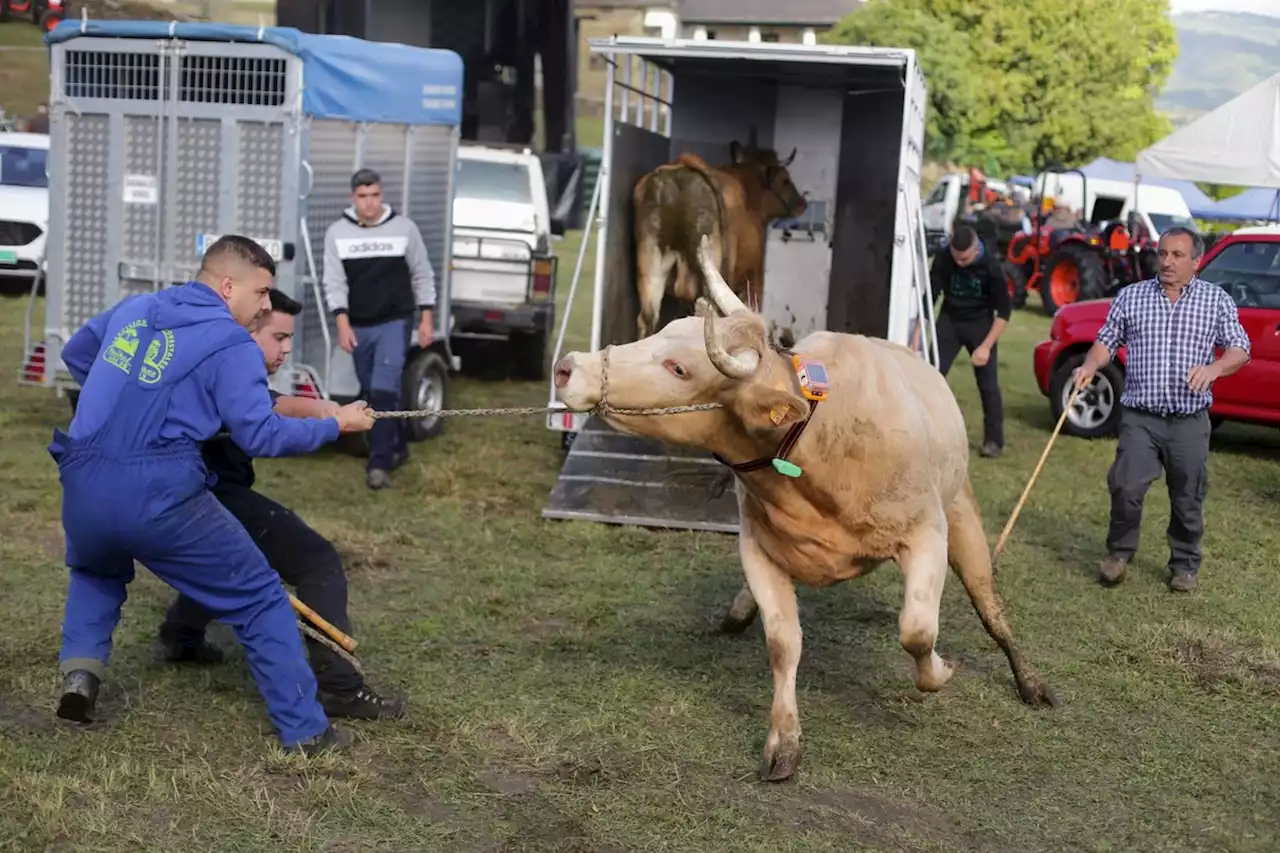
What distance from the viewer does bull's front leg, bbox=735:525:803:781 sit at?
193 inches

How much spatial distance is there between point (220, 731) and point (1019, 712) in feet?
10.1

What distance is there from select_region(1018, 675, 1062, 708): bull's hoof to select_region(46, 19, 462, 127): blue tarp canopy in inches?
235

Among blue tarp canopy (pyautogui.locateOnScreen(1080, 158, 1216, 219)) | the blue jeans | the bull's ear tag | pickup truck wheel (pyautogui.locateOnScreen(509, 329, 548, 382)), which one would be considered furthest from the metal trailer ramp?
blue tarp canopy (pyautogui.locateOnScreen(1080, 158, 1216, 219))

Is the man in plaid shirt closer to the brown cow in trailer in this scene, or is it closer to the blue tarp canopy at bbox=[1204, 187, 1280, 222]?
the brown cow in trailer

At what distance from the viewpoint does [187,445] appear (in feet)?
14.8

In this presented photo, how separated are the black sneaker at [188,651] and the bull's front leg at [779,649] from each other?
2.23 meters

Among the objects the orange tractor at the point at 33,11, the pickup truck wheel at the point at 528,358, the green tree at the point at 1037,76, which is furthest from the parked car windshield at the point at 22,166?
the green tree at the point at 1037,76

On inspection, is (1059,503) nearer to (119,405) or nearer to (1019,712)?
(1019,712)

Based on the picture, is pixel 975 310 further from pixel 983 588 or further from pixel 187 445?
pixel 187 445

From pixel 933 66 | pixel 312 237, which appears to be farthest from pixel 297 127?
pixel 933 66

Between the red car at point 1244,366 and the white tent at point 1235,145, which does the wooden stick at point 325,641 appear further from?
the white tent at point 1235,145

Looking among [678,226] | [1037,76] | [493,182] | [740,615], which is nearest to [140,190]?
[678,226]

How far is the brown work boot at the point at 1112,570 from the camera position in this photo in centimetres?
775

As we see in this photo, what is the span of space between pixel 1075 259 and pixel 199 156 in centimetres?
1508
